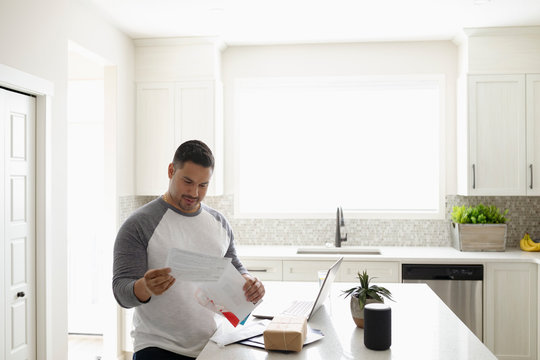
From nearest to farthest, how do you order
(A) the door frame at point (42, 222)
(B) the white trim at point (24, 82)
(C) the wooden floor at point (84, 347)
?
1. (B) the white trim at point (24, 82)
2. (A) the door frame at point (42, 222)
3. (C) the wooden floor at point (84, 347)

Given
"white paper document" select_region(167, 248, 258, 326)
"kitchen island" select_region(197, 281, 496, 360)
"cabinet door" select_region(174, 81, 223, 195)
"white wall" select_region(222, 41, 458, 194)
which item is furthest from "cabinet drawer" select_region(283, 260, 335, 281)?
"white paper document" select_region(167, 248, 258, 326)

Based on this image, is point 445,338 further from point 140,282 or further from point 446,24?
point 446,24

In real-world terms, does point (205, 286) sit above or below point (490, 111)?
below

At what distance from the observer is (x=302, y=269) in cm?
397

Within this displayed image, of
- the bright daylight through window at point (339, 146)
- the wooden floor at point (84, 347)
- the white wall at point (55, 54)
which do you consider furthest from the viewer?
the bright daylight through window at point (339, 146)

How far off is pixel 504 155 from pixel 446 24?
1.14m

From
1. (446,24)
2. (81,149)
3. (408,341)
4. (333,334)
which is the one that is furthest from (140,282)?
(81,149)

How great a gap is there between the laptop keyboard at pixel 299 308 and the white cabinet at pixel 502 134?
7.83 feet

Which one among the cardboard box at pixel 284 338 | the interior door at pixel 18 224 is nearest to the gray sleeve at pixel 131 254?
the cardboard box at pixel 284 338

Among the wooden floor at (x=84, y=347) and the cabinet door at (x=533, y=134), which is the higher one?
the cabinet door at (x=533, y=134)

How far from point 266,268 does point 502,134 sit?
2165 mm

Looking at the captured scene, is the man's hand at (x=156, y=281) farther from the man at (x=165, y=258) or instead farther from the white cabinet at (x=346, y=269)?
the white cabinet at (x=346, y=269)

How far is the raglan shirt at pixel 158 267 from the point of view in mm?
1752

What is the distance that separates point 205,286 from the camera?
1709 millimetres
